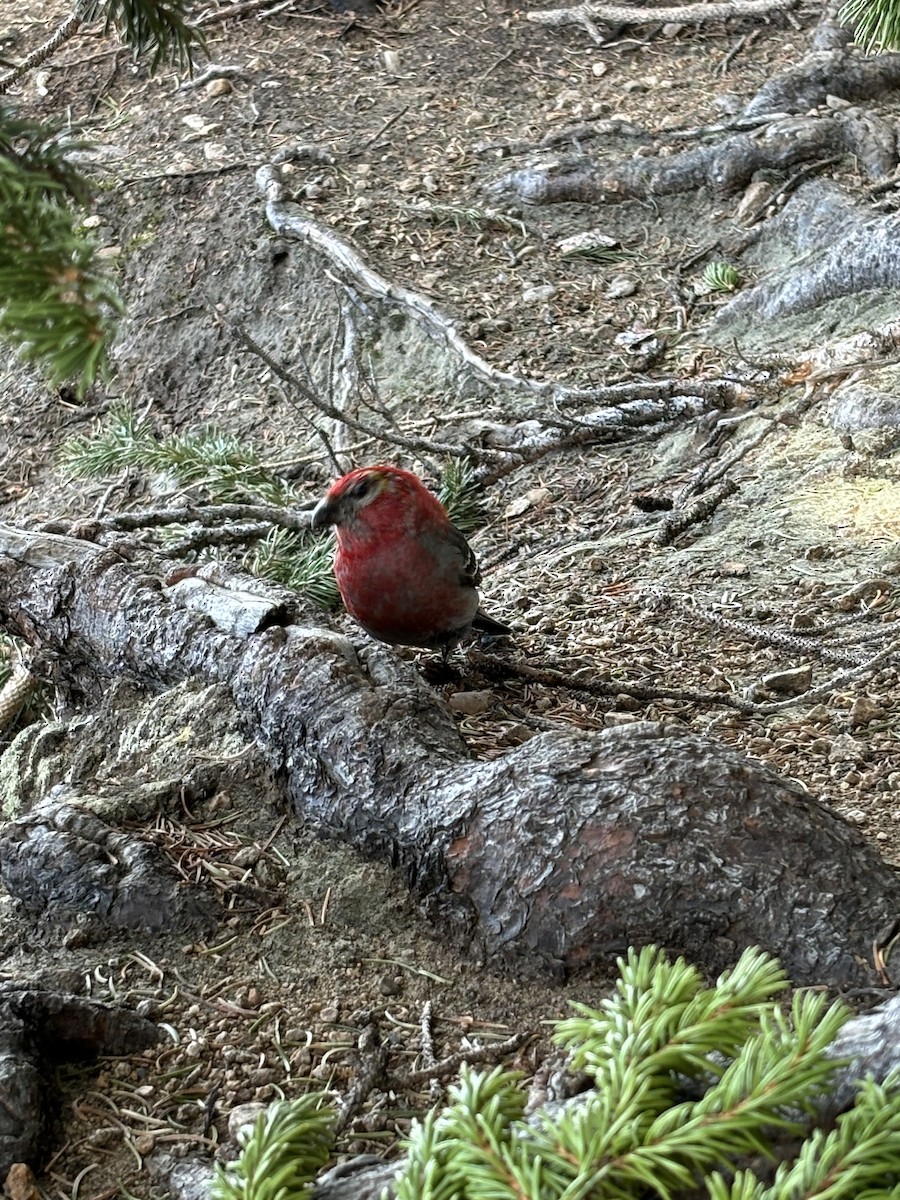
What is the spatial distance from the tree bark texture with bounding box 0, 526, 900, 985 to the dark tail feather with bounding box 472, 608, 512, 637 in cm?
92

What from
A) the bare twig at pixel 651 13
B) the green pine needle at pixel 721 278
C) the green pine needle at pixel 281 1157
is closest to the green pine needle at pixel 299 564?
the green pine needle at pixel 721 278

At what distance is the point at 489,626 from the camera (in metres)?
3.44

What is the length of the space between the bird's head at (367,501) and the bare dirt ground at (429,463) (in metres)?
0.46

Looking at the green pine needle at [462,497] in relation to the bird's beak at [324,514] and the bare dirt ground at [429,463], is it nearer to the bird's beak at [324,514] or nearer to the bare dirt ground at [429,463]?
the bare dirt ground at [429,463]

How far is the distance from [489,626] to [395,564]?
37 centimetres

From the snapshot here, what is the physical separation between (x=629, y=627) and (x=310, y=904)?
154cm

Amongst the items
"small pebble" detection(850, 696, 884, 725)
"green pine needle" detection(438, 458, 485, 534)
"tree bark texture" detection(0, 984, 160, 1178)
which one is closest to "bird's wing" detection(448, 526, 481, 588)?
"small pebble" detection(850, 696, 884, 725)

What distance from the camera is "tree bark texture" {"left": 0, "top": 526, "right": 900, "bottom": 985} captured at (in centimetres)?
178

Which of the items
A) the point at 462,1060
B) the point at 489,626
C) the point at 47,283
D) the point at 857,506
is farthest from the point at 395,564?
the point at 47,283

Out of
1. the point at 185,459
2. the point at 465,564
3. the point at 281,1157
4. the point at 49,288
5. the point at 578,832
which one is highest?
the point at 49,288

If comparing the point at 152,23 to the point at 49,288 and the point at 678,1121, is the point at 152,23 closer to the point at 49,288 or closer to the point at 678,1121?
the point at 49,288

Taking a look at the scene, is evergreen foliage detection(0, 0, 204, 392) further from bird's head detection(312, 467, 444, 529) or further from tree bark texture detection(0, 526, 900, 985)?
bird's head detection(312, 467, 444, 529)

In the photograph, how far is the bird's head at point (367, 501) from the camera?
3238 mm

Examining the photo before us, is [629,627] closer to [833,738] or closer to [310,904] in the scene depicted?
[833,738]
